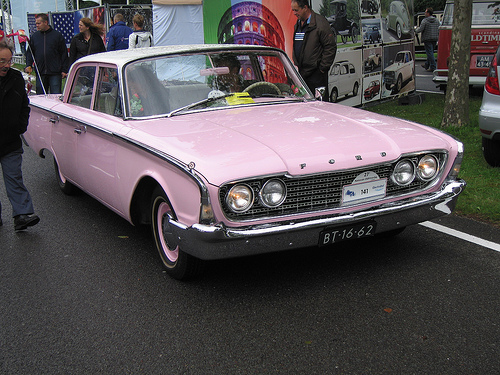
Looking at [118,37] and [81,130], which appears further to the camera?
[118,37]

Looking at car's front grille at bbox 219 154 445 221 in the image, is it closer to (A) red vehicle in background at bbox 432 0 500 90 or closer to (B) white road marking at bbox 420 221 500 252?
(B) white road marking at bbox 420 221 500 252

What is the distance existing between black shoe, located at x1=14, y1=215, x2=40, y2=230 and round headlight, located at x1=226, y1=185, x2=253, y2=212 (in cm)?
255

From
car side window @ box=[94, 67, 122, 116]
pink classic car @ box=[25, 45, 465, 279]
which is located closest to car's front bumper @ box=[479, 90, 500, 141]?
pink classic car @ box=[25, 45, 465, 279]

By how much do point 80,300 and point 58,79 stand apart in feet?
26.1

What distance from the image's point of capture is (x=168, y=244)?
4.12m

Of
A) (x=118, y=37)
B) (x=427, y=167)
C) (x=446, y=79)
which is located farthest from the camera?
(x=446, y=79)

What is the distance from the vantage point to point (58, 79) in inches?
432

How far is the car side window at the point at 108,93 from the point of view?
4.87 meters

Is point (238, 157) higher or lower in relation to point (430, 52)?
higher

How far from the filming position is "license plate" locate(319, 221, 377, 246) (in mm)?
3725

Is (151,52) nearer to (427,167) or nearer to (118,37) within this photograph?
(427,167)

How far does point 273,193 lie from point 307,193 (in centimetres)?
23

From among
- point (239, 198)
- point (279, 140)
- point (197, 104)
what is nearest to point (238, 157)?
point (239, 198)

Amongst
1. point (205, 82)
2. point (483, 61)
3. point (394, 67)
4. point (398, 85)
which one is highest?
point (205, 82)
